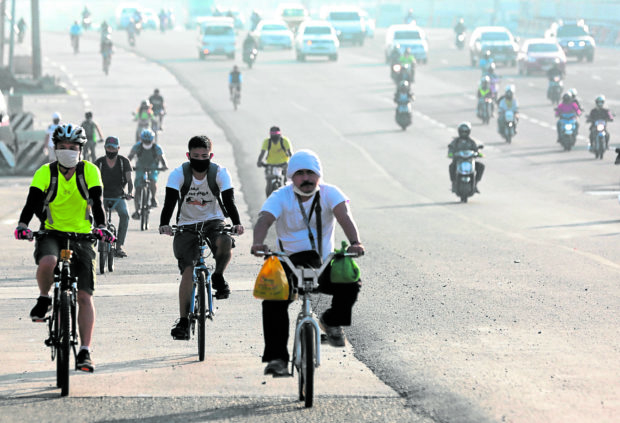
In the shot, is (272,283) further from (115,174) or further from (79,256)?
(115,174)

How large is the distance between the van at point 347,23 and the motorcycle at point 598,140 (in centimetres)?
3832

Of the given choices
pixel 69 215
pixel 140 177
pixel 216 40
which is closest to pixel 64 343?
pixel 69 215

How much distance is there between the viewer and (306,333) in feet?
25.5

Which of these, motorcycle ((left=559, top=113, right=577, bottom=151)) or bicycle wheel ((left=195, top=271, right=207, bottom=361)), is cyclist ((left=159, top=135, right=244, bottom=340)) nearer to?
bicycle wheel ((left=195, top=271, right=207, bottom=361))

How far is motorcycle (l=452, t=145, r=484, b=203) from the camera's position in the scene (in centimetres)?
2442

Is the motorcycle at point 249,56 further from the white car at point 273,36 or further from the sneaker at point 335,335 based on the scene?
the sneaker at point 335,335

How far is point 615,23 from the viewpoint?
242 ft

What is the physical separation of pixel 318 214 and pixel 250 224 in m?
12.8

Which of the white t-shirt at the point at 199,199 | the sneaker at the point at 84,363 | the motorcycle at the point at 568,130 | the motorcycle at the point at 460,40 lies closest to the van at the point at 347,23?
the motorcycle at the point at 460,40

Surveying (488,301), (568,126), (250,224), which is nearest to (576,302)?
(488,301)

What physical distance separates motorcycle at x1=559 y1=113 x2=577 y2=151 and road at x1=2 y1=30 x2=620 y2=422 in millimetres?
587

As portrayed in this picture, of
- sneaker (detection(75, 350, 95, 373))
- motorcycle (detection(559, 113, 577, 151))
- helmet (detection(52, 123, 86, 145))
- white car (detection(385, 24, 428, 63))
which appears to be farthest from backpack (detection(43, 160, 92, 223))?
white car (detection(385, 24, 428, 63))

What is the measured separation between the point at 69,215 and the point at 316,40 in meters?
54.7

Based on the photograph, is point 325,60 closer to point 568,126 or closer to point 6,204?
point 568,126
